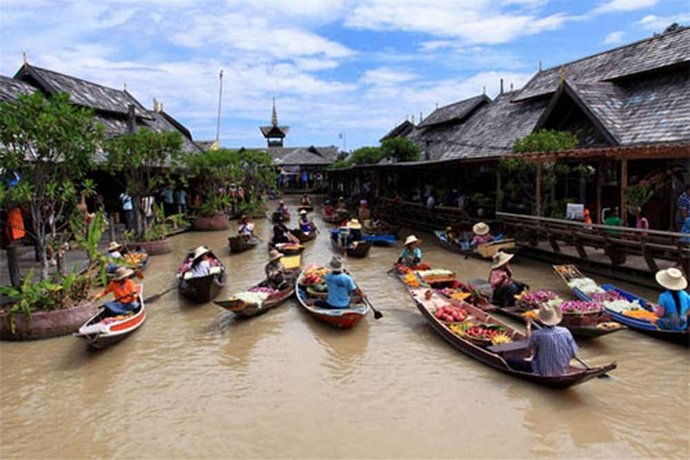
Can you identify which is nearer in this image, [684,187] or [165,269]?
[684,187]

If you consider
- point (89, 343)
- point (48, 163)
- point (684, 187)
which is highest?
point (48, 163)

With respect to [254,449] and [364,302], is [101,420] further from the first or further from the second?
[364,302]

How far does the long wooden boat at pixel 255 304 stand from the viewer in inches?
382

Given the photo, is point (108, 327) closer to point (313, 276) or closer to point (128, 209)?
point (313, 276)

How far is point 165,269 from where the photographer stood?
15359 millimetres

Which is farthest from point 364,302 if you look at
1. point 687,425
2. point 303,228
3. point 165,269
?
point 303,228

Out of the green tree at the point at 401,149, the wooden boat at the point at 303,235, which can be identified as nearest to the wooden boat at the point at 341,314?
the wooden boat at the point at 303,235

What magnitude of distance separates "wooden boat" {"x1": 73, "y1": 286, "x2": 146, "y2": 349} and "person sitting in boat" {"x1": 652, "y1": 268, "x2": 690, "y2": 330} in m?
8.22

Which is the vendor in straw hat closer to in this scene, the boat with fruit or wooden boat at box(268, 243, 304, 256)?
wooden boat at box(268, 243, 304, 256)

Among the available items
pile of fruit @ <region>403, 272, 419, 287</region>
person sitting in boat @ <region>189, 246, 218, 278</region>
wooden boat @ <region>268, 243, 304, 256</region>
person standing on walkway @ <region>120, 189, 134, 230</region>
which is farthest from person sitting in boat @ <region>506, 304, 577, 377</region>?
person standing on walkway @ <region>120, 189, 134, 230</region>

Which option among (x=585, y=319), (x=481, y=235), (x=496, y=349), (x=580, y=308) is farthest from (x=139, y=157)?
(x=585, y=319)

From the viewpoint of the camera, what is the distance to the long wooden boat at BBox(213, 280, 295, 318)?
9711 mm

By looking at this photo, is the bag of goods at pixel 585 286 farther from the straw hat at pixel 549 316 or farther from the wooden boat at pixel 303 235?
the wooden boat at pixel 303 235

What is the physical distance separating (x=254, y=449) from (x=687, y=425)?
4806 mm
